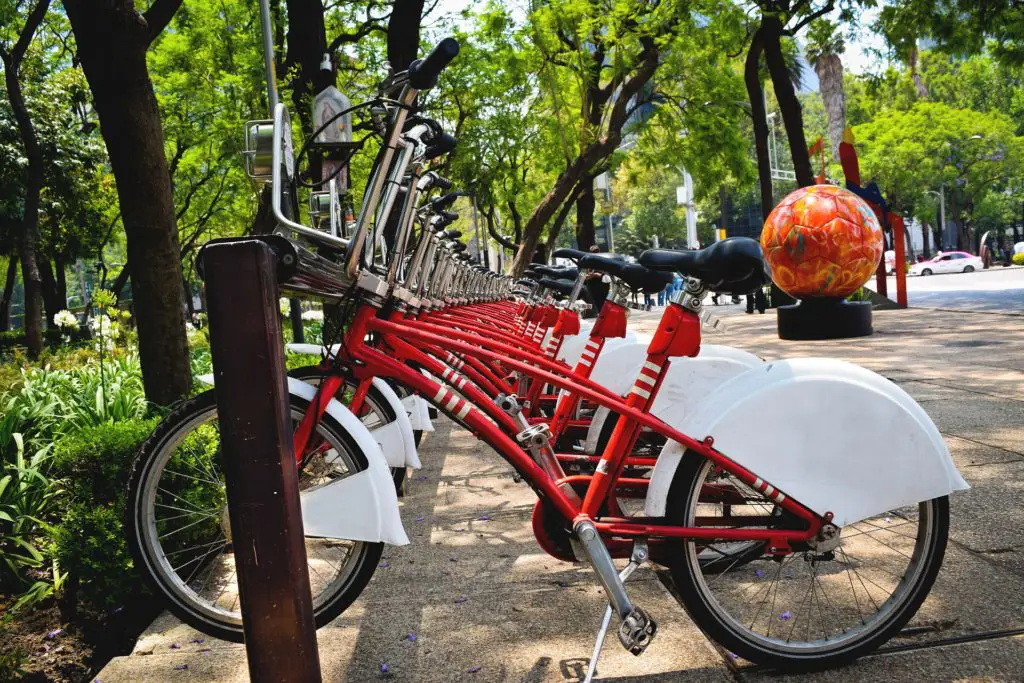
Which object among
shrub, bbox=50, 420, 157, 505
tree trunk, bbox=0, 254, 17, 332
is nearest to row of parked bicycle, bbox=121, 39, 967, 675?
shrub, bbox=50, 420, 157, 505

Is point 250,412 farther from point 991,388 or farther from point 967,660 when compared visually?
point 991,388

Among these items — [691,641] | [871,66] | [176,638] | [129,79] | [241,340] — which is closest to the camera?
[241,340]

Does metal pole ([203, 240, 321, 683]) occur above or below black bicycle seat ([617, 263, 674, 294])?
below

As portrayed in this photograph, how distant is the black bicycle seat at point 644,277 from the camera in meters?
3.07

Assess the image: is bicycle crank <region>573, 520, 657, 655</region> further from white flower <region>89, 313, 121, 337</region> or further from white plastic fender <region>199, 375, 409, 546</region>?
white flower <region>89, 313, 121, 337</region>

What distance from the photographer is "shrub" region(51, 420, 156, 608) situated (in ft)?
11.5

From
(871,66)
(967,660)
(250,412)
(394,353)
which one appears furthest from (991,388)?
(871,66)

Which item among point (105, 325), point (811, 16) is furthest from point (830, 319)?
point (105, 325)

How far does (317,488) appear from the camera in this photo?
2.65 meters

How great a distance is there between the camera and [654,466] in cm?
287

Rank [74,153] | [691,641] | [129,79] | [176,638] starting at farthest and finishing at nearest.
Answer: [74,153], [129,79], [176,638], [691,641]

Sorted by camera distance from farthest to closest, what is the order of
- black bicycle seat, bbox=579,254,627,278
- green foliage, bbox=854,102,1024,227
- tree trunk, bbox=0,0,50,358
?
green foliage, bbox=854,102,1024,227, tree trunk, bbox=0,0,50,358, black bicycle seat, bbox=579,254,627,278

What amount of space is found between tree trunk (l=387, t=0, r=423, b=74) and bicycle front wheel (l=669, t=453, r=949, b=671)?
798 cm

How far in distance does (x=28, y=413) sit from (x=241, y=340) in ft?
12.9
